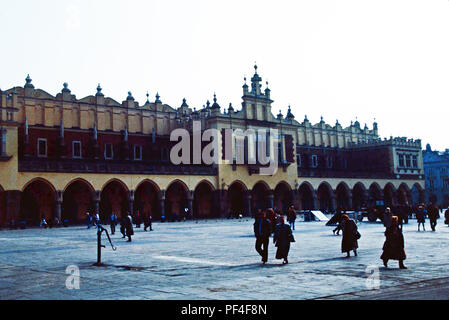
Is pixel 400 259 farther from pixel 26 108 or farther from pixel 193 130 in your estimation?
pixel 193 130

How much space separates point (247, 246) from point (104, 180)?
25.1 m

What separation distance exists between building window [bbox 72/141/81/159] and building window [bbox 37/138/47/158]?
98.3 inches

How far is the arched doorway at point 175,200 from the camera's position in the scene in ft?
166

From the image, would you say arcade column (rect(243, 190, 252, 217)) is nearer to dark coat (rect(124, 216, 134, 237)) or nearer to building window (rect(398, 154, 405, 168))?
building window (rect(398, 154, 405, 168))

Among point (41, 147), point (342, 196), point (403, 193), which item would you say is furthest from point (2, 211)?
point (403, 193)

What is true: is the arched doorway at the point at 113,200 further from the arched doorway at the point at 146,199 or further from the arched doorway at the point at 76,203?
the arched doorway at the point at 76,203

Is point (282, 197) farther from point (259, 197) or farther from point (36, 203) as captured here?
point (36, 203)

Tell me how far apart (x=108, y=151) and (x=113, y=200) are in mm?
4526

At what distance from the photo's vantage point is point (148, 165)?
4534cm

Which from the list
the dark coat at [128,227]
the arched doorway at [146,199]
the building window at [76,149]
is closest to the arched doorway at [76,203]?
the building window at [76,149]

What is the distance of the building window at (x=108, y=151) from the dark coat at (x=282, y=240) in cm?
3571

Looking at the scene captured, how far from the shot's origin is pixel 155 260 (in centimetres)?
1529

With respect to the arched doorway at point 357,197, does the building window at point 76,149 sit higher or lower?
higher
